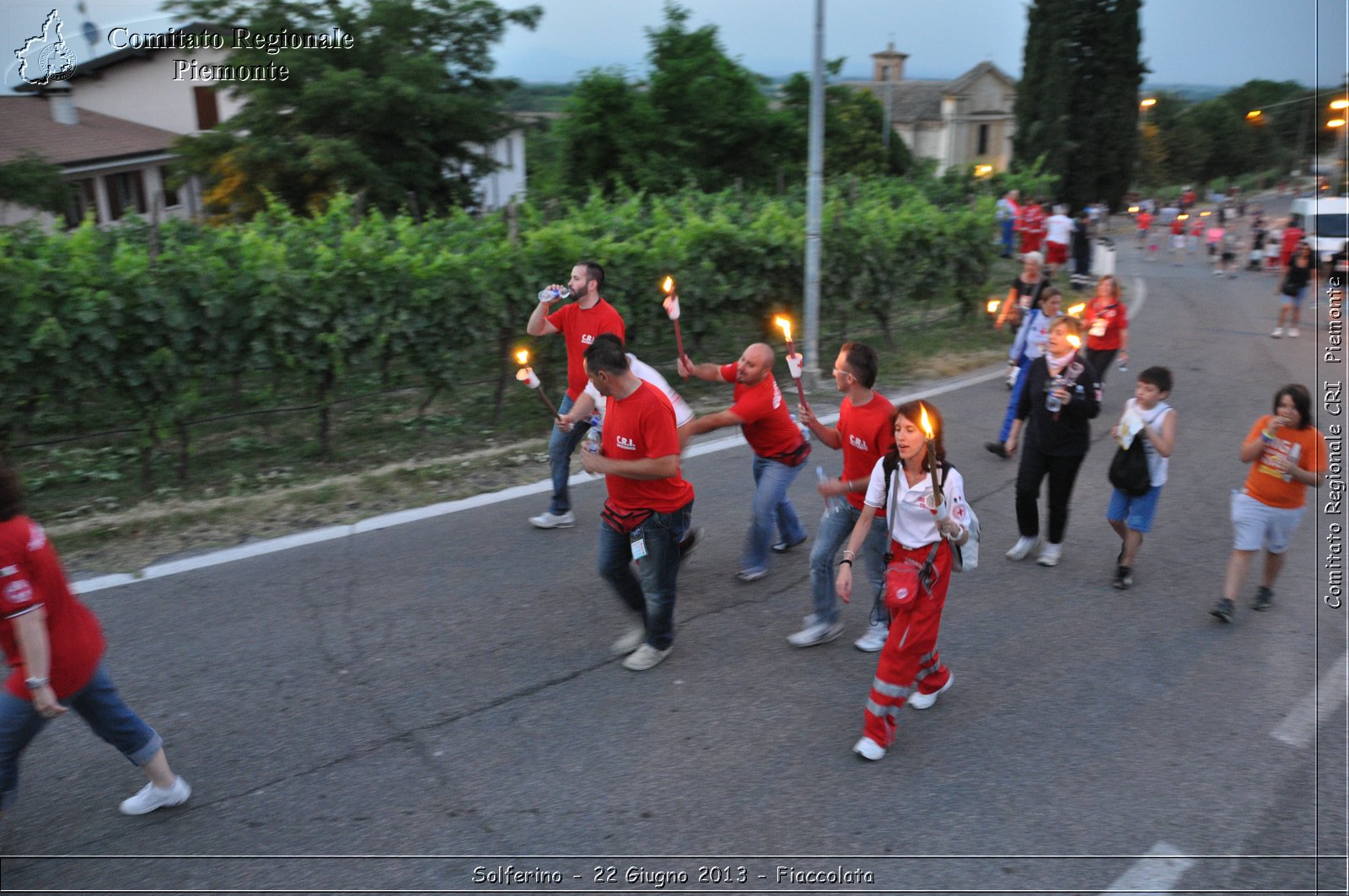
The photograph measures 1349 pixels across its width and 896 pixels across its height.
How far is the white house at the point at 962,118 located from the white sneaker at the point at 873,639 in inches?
2753

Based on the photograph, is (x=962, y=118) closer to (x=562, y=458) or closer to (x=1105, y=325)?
(x=1105, y=325)

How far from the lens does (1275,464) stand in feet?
18.9

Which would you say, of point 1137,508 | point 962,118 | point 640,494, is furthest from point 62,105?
point 962,118

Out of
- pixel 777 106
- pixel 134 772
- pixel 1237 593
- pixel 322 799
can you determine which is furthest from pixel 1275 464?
pixel 777 106

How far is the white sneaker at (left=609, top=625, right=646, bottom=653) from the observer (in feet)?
18.0

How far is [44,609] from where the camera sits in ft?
11.9

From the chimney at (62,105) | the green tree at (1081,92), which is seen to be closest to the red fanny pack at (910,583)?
the chimney at (62,105)

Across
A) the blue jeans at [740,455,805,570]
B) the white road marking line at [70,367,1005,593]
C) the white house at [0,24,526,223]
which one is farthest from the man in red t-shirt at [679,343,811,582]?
the white house at [0,24,526,223]

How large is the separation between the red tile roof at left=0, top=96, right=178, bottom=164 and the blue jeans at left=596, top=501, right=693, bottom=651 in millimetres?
22729

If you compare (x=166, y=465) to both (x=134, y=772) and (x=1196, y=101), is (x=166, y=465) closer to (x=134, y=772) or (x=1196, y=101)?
(x=134, y=772)

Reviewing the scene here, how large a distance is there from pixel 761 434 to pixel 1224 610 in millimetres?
2955

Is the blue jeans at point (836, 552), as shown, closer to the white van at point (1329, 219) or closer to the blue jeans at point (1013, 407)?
the blue jeans at point (1013, 407)

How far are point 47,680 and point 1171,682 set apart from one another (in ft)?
17.1

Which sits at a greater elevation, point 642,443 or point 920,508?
point 642,443
